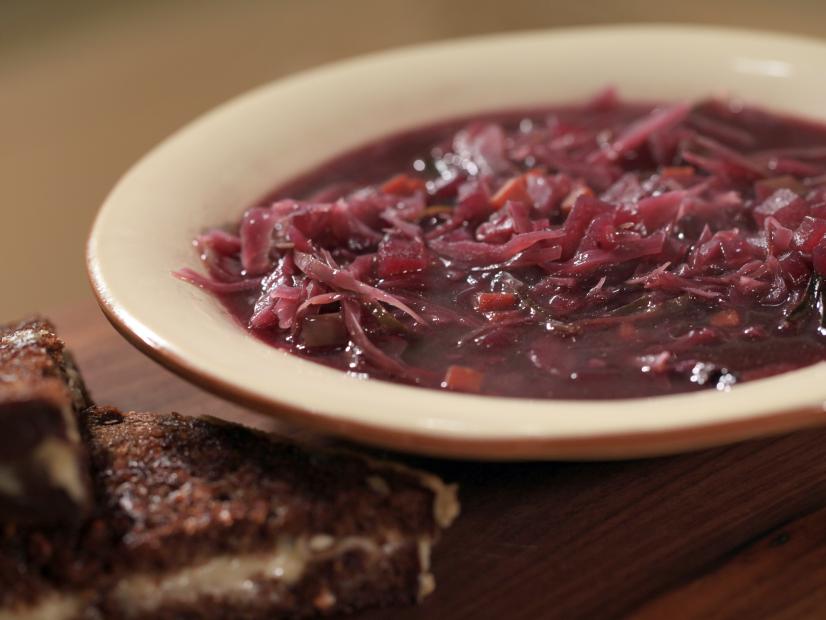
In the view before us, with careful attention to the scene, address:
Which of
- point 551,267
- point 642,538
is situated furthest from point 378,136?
point 642,538

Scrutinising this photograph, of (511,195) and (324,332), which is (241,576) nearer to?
(324,332)

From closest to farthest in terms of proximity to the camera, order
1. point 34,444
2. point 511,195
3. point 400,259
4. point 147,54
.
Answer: point 34,444 → point 400,259 → point 511,195 → point 147,54

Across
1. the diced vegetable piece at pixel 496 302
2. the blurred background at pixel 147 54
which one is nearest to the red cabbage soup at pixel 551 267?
the diced vegetable piece at pixel 496 302

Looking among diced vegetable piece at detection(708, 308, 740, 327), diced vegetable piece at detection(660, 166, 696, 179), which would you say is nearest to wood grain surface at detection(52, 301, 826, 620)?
diced vegetable piece at detection(708, 308, 740, 327)

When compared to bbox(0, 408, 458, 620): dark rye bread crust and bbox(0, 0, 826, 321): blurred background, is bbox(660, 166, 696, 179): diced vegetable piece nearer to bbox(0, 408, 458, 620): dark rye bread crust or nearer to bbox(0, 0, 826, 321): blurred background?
bbox(0, 408, 458, 620): dark rye bread crust

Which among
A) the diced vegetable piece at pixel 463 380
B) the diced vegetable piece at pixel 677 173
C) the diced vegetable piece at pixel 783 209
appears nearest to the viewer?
the diced vegetable piece at pixel 463 380

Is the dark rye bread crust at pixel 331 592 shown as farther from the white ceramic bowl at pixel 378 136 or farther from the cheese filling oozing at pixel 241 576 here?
the white ceramic bowl at pixel 378 136
